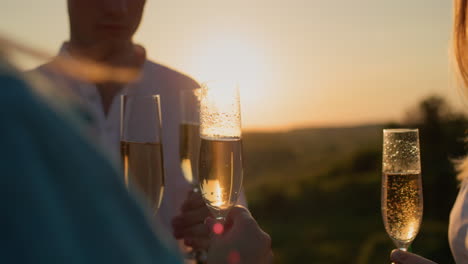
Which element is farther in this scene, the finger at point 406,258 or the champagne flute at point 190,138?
the champagne flute at point 190,138

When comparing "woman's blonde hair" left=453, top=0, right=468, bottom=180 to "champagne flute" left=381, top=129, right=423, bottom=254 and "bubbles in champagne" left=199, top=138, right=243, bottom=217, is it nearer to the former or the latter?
"champagne flute" left=381, top=129, right=423, bottom=254

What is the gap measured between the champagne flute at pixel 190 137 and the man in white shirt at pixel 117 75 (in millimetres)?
336

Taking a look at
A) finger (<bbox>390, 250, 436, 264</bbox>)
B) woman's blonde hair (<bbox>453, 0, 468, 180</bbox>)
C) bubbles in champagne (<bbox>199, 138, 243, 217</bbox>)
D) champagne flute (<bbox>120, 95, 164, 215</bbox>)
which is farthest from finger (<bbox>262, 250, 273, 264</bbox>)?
woman's blonde hair (<bbox>453, 0, 468, 180</bbox>)

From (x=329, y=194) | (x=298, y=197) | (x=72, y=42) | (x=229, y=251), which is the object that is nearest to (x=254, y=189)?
(x=298, y=197)

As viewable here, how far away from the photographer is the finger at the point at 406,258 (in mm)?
1956

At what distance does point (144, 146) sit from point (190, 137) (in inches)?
21.9

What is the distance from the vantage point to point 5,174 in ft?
1.38

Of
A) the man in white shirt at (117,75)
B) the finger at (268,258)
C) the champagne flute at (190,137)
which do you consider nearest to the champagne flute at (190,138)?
the champagne flute at (190,137)

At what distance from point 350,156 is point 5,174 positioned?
67.7 ft

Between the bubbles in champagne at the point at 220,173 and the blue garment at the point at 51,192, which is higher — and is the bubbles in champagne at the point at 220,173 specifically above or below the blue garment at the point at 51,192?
below

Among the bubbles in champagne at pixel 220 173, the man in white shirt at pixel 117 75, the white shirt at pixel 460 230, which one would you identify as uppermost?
the man in white shirt at pixel 117 75

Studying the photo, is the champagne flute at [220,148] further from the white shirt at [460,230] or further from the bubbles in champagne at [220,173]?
the white shirt at [460,230]

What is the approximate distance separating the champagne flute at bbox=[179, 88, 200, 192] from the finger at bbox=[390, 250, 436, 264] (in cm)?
88

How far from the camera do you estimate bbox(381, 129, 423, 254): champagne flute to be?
2.24 m
